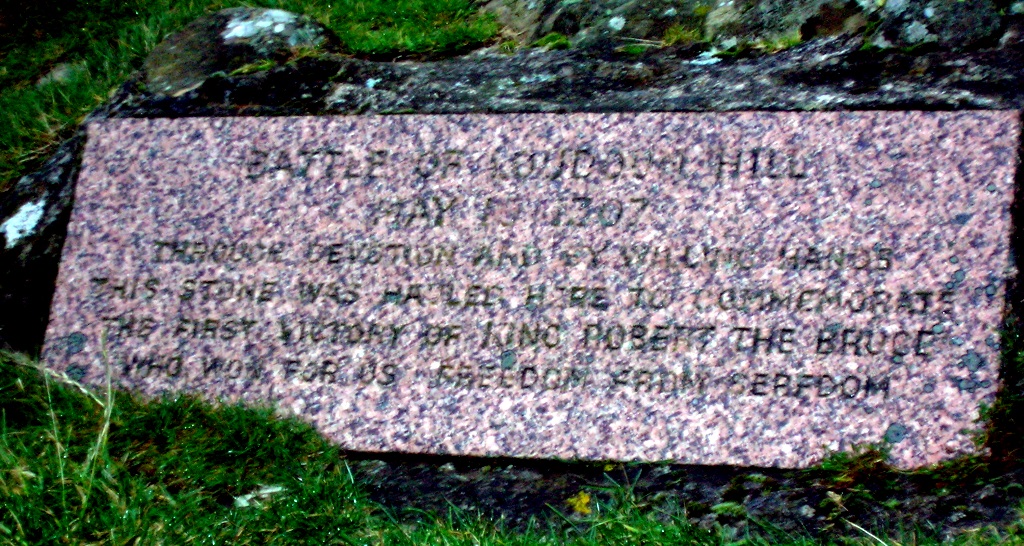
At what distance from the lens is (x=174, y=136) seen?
3.14 m

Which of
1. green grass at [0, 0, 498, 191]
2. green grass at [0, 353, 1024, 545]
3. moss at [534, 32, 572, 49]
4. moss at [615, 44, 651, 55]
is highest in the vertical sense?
green grass at [0, 0, 498, 191]

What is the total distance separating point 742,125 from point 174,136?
1864 mm

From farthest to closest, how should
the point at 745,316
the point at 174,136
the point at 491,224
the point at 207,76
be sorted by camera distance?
1. the point at 207,76
2. the point at 174,136
3. the point at 491,224
4. the point at 745,316

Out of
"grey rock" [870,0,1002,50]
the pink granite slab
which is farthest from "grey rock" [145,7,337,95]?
"grey rock" [870,0,1002,50]

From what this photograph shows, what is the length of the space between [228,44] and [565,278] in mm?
1852

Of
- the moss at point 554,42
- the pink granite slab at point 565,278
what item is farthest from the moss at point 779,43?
the moss at point 554,42

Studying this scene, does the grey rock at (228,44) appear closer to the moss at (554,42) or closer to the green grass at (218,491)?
the moss at (554,42)

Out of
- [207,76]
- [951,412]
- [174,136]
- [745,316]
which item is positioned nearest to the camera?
[951,412]

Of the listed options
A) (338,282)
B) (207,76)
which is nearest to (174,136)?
(207,76)

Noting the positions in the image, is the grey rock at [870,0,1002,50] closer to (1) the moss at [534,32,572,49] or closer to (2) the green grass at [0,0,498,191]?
(1) the moss at [534,32,572,49]

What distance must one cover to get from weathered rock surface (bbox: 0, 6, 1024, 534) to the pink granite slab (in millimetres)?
93

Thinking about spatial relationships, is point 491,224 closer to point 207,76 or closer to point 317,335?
point 317,335

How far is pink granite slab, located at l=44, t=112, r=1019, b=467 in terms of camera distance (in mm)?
2549

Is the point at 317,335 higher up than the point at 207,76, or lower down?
lower down
